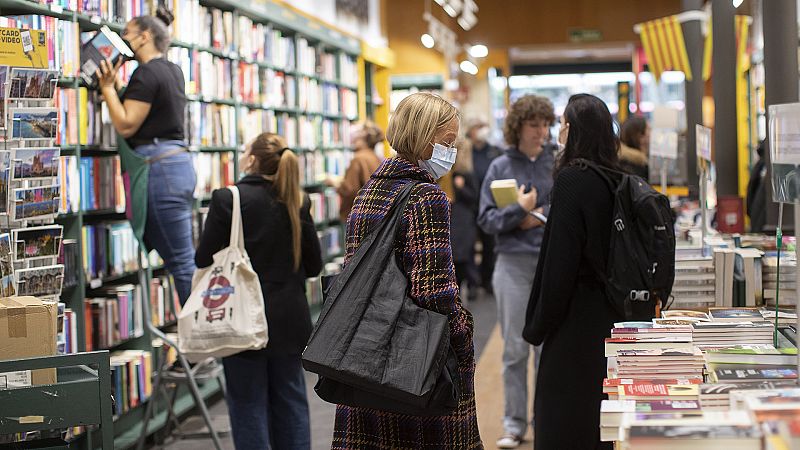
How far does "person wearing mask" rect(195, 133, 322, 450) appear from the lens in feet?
13.5

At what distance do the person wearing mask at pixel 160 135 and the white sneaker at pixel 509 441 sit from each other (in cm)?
174

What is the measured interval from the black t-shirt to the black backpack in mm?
2410

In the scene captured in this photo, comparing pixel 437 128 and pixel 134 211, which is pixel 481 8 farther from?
pixel 437 128

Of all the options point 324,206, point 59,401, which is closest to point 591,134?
point 59,401

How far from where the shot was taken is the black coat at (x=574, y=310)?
3.48 meters

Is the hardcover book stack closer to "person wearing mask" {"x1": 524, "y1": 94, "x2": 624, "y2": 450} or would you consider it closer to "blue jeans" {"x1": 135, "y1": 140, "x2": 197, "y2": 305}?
"person wearing mask" {"x1": 524, "y1": 94, "x2": 624, "y2": 450}

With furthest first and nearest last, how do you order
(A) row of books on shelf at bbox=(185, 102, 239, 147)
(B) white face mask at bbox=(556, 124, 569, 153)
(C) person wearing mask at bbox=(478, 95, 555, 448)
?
(A) row of books on shelf at bbox=(185, 102, 239, 147) → (C) person wearing mask at bbox=(478, 95, 555, 448) → (B) white face mask at bbox=(556, 124, 569, 153)

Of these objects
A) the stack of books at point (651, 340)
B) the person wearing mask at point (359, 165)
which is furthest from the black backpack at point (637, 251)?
the person wearing mask at point (359, 165)

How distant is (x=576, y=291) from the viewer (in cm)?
354

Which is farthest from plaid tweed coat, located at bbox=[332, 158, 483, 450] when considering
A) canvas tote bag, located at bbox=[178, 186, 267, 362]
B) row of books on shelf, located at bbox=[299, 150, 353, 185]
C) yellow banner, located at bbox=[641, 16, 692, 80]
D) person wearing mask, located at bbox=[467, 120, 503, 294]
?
person wearing mask, located at bbox=[467, 120, 503, 294]

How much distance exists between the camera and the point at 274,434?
4.32 metres

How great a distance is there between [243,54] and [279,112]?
1267mm

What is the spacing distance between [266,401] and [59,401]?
138 centimetres

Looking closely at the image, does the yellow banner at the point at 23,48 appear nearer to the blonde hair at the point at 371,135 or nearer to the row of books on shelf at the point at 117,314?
the row of books on shelf at the point at 117,314
